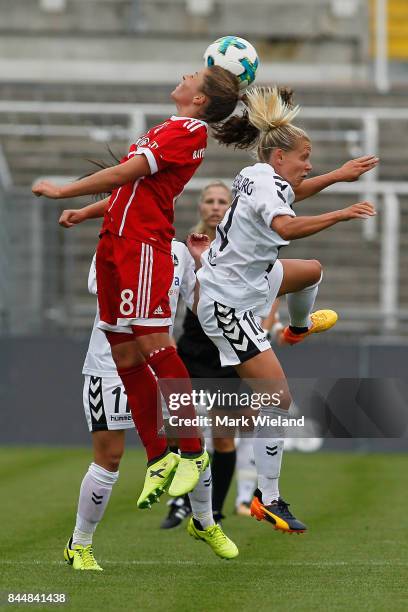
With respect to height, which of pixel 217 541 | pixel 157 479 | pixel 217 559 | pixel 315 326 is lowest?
pixel 217 559

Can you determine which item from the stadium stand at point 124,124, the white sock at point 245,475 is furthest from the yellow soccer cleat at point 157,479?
the stadium stand at point 124,124

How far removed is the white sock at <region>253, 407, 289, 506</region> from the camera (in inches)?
270

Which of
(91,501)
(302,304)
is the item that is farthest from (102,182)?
(91,501)

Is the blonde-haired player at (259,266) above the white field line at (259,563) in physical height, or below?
above

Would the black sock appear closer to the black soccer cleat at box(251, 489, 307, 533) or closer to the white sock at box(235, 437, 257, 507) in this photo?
the white sock at box(235, 437, 257, 507)

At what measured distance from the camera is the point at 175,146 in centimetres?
650

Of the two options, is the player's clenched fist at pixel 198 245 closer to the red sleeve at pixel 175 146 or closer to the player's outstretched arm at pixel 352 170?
the player's outstretched arm at pixel 352 170

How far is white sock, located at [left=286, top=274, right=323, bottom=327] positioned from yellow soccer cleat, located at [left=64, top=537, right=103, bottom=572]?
1743 mm

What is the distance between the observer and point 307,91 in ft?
66.2

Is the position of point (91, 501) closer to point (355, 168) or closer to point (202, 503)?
point (202, 503)

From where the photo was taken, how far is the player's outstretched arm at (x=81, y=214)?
6953 millimetres

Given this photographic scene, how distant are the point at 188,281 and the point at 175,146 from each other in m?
2.11

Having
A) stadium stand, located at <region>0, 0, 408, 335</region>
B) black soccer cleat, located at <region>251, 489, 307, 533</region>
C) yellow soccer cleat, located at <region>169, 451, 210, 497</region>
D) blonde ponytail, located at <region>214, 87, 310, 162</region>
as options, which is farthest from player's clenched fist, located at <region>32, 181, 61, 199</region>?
stadium stand, located at <region>0, 0, 408, 335</region>

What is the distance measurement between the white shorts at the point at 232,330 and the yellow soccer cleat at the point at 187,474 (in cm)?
56
